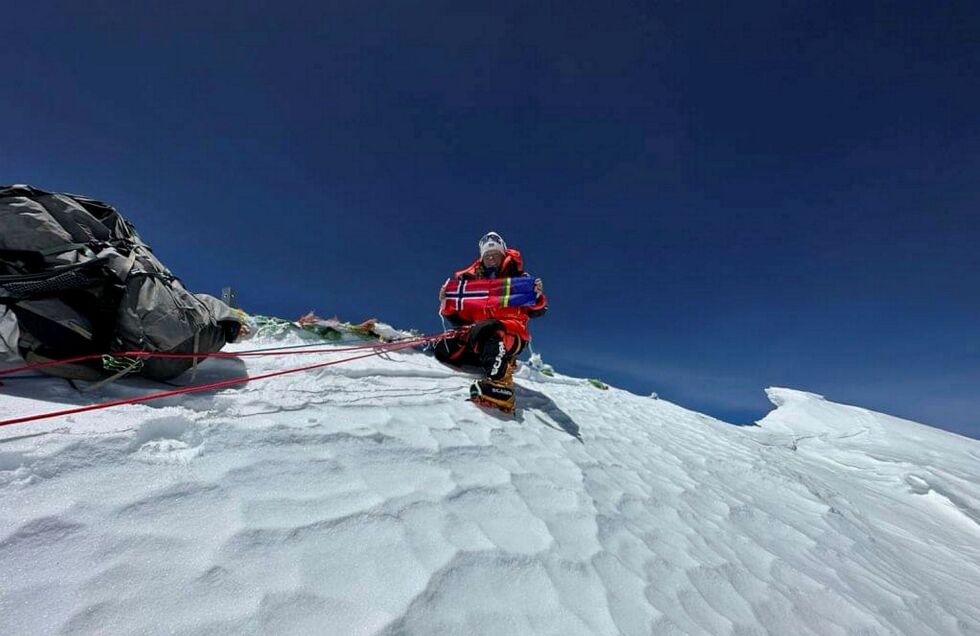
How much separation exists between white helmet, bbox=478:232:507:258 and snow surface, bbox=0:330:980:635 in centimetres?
208

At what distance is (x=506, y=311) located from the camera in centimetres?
477

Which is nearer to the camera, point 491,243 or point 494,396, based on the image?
point 494,396

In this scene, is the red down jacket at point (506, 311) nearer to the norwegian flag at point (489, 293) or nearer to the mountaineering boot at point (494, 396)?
the norwegian flag at point (489, 293)

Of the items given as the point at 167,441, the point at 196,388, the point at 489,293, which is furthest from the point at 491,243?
the point at 167,441

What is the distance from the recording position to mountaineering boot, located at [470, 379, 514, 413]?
12.3 feet

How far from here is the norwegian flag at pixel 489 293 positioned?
4699 mm

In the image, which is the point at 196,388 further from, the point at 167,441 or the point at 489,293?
the point at 489,293

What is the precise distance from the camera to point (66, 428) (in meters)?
1.76

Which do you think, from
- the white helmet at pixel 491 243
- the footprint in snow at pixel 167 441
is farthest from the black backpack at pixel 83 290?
the white helmet at pixel 491 243

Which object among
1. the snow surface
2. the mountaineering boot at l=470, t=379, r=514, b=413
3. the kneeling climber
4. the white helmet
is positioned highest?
the white helmet

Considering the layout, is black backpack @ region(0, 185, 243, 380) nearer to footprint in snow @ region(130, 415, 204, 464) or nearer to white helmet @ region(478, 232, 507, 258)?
footprint in snow @ region(130, 415, 204, 464)

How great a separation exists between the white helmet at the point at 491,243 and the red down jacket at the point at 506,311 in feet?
0.42

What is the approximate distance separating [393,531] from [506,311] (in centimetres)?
330

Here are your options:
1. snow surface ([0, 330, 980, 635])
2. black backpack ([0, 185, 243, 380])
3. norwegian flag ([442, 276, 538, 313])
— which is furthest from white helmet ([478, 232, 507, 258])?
black backpack ([0, 185, 243, 380])
